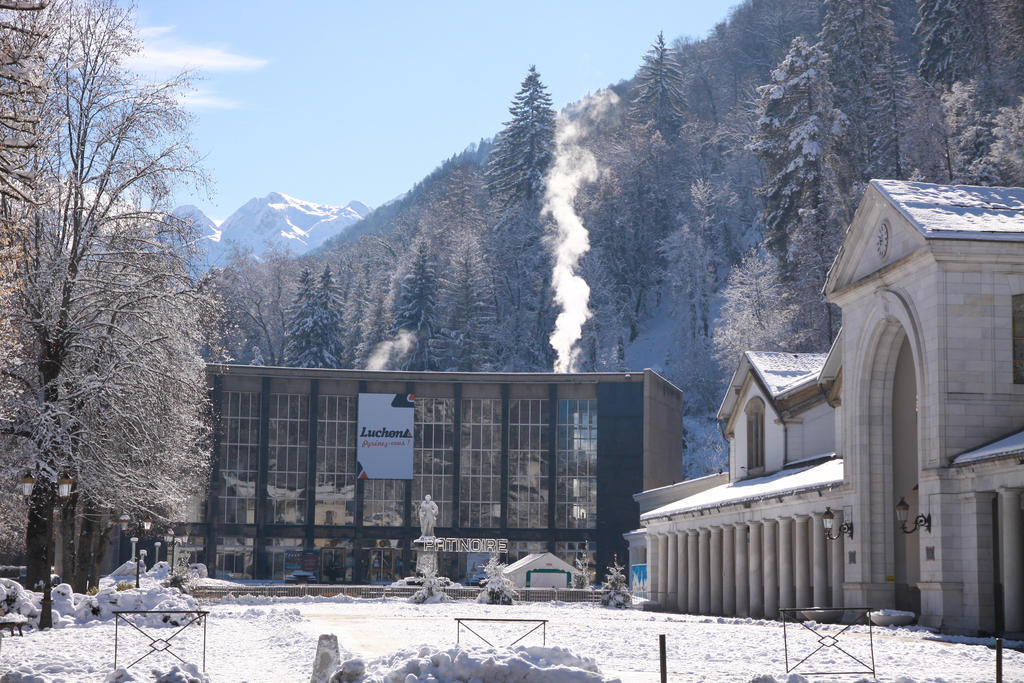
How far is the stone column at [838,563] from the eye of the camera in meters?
35.4

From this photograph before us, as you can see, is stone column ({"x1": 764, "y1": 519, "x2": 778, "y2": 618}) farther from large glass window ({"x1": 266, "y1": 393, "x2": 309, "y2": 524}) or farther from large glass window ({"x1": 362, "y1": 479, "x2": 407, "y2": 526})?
large glass window ({"x1": 266, "y1": 393, "x2": 309, "y2": 524})

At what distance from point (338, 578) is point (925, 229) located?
6402cm

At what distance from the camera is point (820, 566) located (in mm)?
36656

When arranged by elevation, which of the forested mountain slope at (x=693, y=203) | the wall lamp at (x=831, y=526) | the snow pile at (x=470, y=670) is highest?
the forested mountain slope at (x=693, y=203)

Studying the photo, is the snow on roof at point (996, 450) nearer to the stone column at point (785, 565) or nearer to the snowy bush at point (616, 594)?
the stone column at point (785, 565)

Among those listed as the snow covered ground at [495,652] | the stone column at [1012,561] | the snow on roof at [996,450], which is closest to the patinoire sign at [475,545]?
the snow covered ground at [495,652]

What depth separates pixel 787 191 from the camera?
8031cm

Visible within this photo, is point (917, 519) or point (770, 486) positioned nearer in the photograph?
point (917, 519)

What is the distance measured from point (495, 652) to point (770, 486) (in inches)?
1053

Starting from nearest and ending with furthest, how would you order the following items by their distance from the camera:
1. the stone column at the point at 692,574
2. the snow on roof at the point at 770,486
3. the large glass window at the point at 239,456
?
the snow on roof at the point at 770,486 → the stone column at the point at 692,574 → the large glass window at the point at 239,456

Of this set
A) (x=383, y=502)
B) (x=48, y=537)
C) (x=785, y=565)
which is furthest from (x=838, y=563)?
(x=383, y=502)

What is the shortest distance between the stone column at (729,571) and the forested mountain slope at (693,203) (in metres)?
26.0

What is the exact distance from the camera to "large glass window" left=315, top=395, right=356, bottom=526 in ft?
288

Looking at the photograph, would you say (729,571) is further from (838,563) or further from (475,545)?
(475,545)
